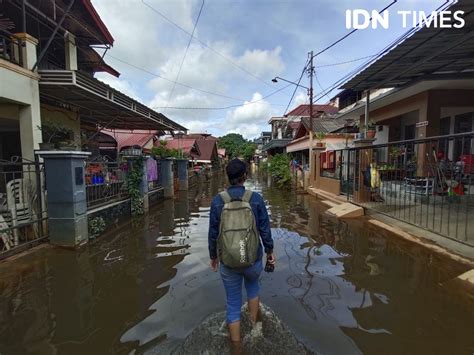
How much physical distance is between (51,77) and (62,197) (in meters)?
3.32

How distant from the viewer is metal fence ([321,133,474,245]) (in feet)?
21.0

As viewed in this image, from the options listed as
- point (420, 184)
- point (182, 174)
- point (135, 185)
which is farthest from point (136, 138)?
point (420, 184)

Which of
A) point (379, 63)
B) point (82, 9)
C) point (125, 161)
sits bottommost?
point (125, 161)

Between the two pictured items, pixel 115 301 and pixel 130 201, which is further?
pixel 130 201

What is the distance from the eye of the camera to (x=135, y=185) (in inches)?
375

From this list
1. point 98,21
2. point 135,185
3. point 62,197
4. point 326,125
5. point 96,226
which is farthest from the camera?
point 326,125

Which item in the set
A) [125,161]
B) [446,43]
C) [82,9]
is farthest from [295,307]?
[82,9]

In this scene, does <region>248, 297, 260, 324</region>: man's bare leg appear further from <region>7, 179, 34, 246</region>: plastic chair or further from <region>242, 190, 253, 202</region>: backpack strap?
<region>7, 179, 34, 246</region>: plastic chair

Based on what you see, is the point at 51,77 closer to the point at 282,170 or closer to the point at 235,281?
the point at 235,281

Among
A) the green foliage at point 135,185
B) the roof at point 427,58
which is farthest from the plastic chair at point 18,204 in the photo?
the roof at point 427,58

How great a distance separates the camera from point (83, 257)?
534 centimetres

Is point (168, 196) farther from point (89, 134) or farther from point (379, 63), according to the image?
point (379, 63)

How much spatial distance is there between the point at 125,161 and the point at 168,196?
4544 mm

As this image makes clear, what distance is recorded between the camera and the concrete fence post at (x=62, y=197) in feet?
18.6
